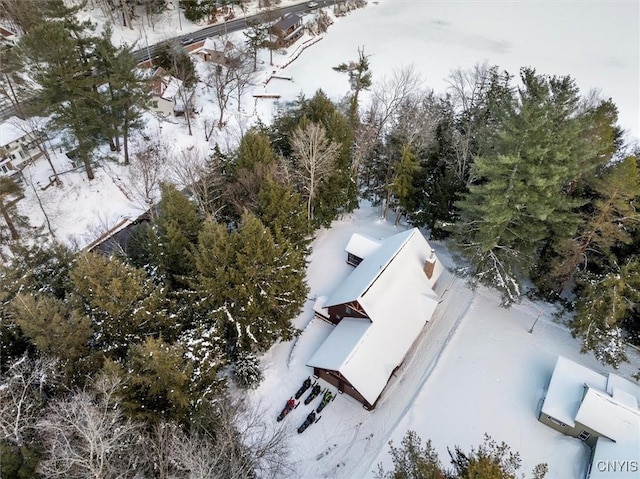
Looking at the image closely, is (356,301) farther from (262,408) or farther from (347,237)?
(347,237)

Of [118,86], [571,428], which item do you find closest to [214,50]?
[118,86]

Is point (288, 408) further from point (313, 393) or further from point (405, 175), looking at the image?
point (405, 175)

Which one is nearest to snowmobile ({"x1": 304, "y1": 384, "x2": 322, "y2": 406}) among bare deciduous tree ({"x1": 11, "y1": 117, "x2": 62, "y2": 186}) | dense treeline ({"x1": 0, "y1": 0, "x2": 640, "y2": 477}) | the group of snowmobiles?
the group of snowmobiles

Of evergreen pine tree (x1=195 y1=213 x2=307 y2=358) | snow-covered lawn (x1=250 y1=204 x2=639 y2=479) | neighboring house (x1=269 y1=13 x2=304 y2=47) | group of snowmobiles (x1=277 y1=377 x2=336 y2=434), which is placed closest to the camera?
snow-covered lawn (x1=250 y1=204 x2=639 y2=479)

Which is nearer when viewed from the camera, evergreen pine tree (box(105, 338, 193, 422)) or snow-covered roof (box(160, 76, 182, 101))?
evergreen pine tree (box(105, 338, 193, 422))

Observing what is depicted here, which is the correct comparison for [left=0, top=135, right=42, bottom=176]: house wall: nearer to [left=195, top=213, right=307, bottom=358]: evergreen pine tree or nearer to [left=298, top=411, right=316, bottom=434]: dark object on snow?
[left=195, top=213, right=307, bottom=358]: evergreen pine tree

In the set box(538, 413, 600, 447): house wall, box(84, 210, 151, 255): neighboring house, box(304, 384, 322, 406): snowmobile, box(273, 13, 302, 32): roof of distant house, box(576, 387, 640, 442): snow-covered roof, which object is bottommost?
box(304, 384, 322, 406): snowmobile

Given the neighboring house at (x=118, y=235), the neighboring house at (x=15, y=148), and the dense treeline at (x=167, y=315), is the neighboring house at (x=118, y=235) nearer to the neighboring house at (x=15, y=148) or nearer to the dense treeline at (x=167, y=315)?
the dense treeline at (x=167, y=315)
